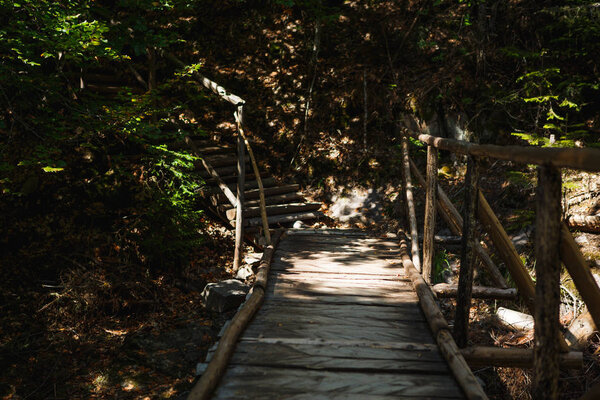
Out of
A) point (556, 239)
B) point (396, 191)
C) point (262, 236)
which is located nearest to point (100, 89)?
point (262, 236)

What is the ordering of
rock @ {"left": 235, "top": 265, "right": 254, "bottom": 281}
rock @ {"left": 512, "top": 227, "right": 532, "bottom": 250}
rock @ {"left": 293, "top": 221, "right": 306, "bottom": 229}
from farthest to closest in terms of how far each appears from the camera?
1. rock @ {"left": 293, "top": 221, "right": 306, "bottom": 229}
2. rock @ {"left": 512, "top": 227, "right": 532, "bottom": 250}
3. rock @ {"left": 235, "top": 265, "right": 254, "bottom": 281}

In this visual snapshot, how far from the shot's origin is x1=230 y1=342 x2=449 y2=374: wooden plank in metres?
2.68

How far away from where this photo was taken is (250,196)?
327 inches

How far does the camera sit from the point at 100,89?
8.95 meters

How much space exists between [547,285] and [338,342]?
1587mm

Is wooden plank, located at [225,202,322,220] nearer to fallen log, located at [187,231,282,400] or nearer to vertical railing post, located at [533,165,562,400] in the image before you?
fallen log, located at [187,231,282,400]

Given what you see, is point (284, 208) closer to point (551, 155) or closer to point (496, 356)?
point (496, 356)

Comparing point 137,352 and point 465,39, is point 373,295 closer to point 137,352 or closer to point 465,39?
point 137,352

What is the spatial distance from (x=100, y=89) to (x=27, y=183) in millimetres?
3555

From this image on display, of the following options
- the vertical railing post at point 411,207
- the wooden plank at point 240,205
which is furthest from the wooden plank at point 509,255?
the wooden plank at point 240,205

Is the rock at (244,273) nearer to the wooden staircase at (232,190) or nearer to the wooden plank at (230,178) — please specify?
the wooden staircase at (232,190)

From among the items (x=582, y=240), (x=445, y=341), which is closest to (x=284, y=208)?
(x=582, y=240)

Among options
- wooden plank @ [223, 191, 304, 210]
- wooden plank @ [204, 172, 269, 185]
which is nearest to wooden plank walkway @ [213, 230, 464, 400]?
wooden plank @ [223, 191, 304, 210]

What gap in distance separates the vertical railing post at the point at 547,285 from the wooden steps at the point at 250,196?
19.4 ft
